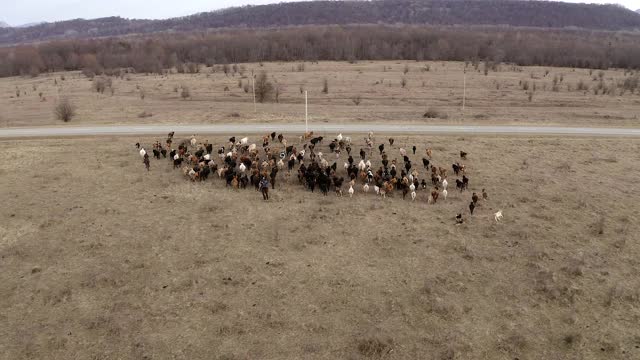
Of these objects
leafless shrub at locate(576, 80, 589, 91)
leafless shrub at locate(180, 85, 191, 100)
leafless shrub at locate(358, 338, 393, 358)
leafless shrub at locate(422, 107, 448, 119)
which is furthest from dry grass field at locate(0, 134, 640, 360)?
leafless shrub at locate(576, 80, 589, 91)

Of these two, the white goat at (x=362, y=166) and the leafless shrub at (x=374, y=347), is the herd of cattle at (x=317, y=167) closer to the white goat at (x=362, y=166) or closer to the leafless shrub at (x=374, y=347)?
the white goat at (x=362, y=166)

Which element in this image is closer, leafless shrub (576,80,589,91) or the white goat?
the white goat

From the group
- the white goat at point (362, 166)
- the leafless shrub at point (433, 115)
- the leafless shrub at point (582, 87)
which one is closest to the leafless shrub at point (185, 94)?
the leafless shrub at point (433, 115)

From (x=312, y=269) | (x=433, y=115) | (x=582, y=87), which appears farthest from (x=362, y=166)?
(x=582, y=87)

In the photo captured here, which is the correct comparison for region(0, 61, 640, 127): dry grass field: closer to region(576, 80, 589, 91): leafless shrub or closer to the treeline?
region(576, 80, 589, 91): leafless shrub

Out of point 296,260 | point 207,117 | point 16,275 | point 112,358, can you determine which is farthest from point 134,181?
point 207,117
